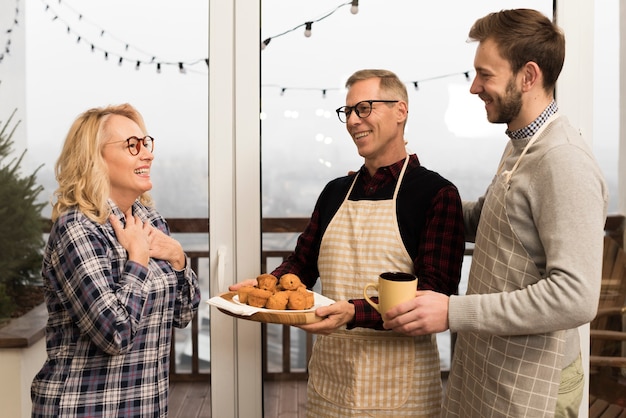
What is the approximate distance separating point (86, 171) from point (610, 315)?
→ 6.51 ft

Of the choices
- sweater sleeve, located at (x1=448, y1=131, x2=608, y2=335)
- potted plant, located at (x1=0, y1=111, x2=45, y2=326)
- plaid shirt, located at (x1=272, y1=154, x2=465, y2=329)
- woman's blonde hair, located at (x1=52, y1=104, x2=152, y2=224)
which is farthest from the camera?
potted plant, located at (x1=0, y1=111, x2=45, y2=326)

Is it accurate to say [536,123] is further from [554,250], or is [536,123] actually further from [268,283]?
[268,283]

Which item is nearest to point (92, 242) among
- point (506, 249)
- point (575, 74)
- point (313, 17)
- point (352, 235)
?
point (352, 235)

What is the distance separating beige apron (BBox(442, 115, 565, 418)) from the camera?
5.05 ft

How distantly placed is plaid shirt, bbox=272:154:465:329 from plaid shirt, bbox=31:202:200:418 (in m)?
0.51

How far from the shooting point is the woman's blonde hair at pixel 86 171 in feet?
5.45

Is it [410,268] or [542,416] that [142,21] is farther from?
[542,416]

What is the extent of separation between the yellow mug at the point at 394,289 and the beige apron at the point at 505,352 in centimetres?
23

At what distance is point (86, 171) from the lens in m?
1.68

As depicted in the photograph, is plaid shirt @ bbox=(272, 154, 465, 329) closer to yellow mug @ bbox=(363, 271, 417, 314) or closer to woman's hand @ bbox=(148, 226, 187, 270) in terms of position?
yellow mug @ bbox=(363, 271, 417, 314)

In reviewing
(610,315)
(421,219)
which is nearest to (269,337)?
(421,219)

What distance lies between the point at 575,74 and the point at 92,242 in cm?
177

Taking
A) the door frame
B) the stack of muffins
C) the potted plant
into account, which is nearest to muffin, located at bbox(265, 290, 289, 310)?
the stack of muffins

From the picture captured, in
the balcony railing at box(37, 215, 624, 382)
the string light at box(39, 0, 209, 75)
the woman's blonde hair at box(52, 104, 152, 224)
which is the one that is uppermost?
the string light at box(39, 0, 209, 75)
